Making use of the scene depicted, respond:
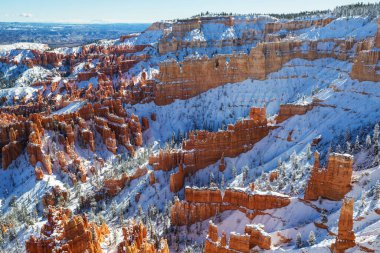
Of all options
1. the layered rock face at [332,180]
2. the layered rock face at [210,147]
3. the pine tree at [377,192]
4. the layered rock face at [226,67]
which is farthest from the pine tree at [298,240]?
the layered rock face at [226,67]

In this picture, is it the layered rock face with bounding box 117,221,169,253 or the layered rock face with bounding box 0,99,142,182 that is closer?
the layered rock face with bounding box 117,221,169,253

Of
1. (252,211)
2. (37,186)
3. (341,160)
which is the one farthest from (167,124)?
(341,160)

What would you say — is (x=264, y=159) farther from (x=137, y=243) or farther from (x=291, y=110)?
(x=137, y=243)

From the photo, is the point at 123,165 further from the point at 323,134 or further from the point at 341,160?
the point at 341,160

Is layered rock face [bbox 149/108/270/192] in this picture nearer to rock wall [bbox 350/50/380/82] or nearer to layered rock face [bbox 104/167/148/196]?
layered rock face [bbox 104/167/148/196]

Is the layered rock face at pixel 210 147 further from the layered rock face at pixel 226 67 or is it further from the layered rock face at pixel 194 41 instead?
the layered rock face at pixel 194 41

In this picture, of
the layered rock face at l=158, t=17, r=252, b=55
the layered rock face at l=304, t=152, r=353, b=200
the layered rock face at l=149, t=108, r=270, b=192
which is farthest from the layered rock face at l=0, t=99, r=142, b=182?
the layered rock face at l=158, t=17, r=252, b=55

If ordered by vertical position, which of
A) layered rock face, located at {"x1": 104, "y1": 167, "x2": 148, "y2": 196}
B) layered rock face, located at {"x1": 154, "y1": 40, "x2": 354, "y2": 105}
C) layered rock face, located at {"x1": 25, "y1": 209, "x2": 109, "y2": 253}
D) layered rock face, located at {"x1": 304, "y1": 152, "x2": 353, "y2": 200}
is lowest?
layered rock face, located at {"x1": 104, "y1": 167, "x2": 148, "y2": 196}
